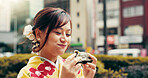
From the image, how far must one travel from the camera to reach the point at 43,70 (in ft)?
4.89

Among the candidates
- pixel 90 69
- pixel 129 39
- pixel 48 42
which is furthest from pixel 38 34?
pixel 129 39

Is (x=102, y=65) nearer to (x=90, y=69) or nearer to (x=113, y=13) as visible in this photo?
(x=90, y=69)

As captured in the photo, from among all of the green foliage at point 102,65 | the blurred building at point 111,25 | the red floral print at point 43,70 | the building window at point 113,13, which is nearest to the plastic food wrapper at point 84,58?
the red floral print at point 43,70

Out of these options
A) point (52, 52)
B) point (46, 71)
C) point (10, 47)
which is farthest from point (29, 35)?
point (10, 47)

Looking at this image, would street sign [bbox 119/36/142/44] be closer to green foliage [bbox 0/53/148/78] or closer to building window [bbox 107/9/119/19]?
building window [bbox 107/9/119/19]

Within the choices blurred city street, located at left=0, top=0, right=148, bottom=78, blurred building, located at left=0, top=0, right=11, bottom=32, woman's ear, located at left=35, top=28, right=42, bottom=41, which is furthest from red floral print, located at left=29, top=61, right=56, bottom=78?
blurred building, located at left=0, top=0, right=11, bottom=32

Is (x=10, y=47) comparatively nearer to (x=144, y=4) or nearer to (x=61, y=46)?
(x=144, y=4)

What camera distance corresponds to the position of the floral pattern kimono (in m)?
1.45

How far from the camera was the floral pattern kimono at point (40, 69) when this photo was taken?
1448mm

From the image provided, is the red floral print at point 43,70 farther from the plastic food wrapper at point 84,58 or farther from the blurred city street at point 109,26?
the blurred city street at point 109,26

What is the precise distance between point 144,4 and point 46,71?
29.6 metres

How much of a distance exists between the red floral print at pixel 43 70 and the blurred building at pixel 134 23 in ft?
91.1

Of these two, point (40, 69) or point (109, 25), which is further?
point (109, 25)

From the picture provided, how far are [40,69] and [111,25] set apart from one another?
30.3m
